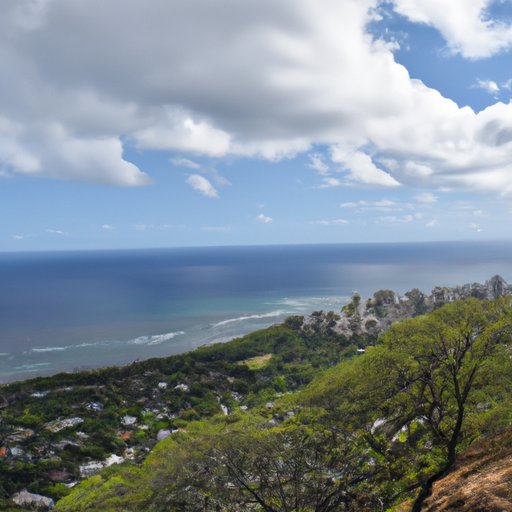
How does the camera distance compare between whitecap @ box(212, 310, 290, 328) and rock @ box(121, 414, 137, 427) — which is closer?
rock @ box(121, 414, 137, 427)

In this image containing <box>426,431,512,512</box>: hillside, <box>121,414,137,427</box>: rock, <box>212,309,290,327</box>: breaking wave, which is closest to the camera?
<box>426,431,512,512</box>: hillside

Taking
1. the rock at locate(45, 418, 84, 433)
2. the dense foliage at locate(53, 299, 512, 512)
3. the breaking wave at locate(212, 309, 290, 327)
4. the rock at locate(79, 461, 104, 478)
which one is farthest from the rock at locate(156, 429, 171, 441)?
the breaking wave at locate(212, 309, 290, 327)

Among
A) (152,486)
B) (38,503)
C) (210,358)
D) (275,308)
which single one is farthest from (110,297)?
(152,486)

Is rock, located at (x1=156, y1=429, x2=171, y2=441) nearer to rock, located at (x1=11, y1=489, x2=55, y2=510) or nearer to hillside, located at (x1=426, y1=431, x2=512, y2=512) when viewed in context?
rock, located at (x1=11, y1=489, x2=55, y2=510)

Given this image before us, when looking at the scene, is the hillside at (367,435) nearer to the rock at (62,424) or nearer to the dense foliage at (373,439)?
the dense foliage at (373,439)

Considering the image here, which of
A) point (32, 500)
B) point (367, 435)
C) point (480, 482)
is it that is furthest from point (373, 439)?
point (32, 500)

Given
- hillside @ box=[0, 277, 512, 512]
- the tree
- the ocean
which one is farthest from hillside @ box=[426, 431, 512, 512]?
the ocean

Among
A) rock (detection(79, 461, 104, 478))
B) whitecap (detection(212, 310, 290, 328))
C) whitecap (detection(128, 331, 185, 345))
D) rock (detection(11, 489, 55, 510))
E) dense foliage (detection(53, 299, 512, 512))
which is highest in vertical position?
dense foliage (detection(53, 299, 512, 512))

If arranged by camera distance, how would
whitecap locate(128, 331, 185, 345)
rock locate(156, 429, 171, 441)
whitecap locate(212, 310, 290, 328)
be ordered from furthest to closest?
whitecap locate(212, 310, 290, 328)
whitecap locate(128, 331, 185, 345)
rock locate(156, 429, 171, 441)

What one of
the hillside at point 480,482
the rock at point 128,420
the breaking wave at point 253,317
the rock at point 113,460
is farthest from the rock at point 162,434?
the breaking wave at point 253,317

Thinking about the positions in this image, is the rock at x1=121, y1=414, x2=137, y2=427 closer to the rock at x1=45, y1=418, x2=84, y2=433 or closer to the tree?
the rock at x1=45, y1=418, x2=84, y2=433

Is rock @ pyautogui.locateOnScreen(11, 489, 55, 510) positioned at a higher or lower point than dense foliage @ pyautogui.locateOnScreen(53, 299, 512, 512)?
lower
